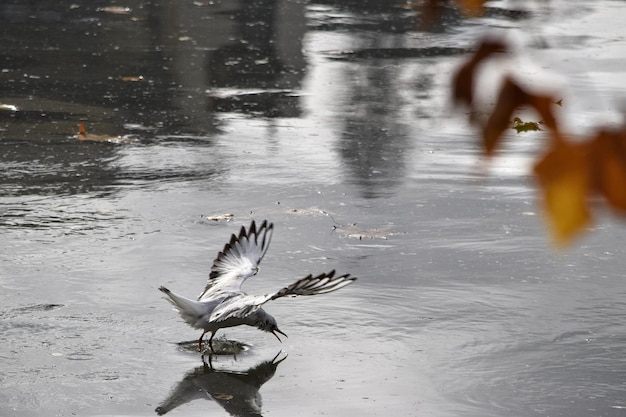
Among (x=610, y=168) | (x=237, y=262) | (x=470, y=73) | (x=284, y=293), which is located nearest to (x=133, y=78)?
(x=237, y=262)

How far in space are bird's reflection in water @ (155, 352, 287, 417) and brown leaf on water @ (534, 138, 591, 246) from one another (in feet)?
11.8

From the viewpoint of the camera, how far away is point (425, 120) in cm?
1002

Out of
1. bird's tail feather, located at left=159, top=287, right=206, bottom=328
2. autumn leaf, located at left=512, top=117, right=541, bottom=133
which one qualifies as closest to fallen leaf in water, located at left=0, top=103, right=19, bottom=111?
autumn leaf, located at left=512, top=117, right=541, bottom=133

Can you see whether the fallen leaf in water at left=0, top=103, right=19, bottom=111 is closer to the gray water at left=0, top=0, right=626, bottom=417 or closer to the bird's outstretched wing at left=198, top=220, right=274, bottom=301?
the gray water at left=0, top=0, right=626, bottom=417

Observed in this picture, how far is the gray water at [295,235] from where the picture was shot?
16.7 ft

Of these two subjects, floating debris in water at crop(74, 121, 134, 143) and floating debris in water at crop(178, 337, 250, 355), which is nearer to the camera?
floating debris in water at crop(178, 337, 250, 355)

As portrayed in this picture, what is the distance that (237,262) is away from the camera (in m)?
5.91

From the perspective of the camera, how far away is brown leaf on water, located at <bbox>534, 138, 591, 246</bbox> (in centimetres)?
132

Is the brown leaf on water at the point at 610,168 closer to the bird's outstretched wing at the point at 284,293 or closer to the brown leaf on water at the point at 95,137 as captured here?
the bird's outstretched wing at the point at 284,293

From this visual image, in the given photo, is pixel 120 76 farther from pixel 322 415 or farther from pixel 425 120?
pixel 322 415

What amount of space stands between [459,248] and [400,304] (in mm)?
1020

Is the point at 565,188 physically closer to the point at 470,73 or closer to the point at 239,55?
the point at 470,73

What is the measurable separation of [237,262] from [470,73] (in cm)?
441

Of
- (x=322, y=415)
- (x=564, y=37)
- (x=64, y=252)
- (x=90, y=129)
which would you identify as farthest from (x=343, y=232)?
(x=564, y=37)
